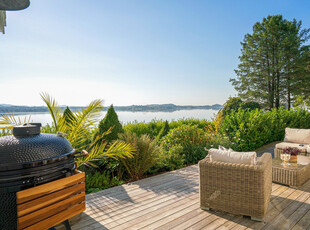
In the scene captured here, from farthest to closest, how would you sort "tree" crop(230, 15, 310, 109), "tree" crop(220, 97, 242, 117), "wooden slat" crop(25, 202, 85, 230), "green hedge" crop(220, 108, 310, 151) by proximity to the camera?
"tree" crop(230, 15, 310, 109) → "tree" crop(220, 97, 242, 117) → "green hedge" crop(220, 108, 310, 151) → "wooden slat" crop(25, 202, 85, 230)

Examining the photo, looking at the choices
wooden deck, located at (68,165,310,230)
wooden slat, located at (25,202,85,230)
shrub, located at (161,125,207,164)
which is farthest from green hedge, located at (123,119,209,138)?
wooden slat, located at (25,202,85,230)

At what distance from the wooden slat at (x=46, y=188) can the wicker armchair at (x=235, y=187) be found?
5.10 ft

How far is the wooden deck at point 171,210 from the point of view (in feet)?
7.59

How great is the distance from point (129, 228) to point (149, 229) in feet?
0.74

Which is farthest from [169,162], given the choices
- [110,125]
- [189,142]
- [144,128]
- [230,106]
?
[230,106]

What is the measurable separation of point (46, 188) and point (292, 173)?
3542 millimetres

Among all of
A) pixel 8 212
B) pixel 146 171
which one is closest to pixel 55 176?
pixel 8 212

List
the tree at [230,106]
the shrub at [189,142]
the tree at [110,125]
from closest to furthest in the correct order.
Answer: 1. the tree at [110,125]
2. the shrub at [189,142]
3. the tree at [230,106]

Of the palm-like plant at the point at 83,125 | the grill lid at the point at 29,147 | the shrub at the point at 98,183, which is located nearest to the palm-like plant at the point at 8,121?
the palm-like plant at the point at 83,125

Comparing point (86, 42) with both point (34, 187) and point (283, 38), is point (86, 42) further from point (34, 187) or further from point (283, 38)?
point (283, 38)

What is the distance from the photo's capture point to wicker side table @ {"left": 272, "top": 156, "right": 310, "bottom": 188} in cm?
332

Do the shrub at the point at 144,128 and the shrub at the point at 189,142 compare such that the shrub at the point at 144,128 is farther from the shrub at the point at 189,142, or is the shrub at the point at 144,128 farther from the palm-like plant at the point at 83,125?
the palm-like plant at the point at 83,125

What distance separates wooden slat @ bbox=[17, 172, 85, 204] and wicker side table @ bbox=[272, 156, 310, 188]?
3236mm

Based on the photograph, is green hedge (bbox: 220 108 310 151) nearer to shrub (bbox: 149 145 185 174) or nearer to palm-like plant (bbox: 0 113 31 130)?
shrub (bbox: 149 145 185 174)
